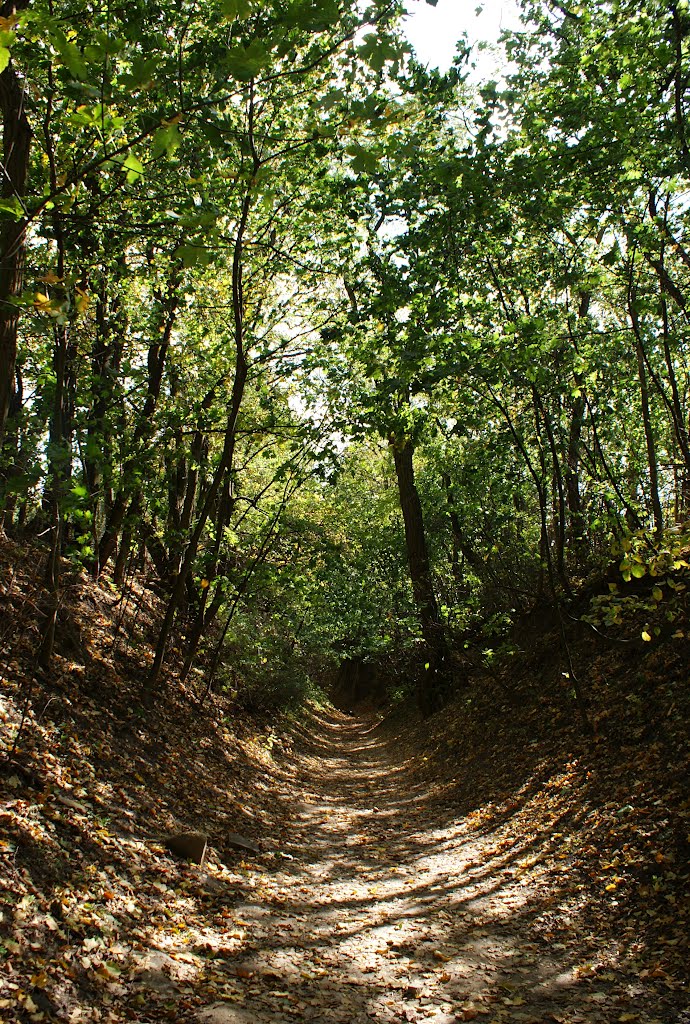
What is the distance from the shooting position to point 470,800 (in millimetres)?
9359

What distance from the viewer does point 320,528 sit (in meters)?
15.3

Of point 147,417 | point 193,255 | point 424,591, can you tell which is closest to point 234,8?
point 193,255

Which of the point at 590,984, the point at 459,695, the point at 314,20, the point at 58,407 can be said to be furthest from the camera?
the point at 459,695

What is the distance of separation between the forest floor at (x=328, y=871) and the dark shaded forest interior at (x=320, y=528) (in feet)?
0.12

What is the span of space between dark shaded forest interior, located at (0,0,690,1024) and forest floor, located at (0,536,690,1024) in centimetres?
4

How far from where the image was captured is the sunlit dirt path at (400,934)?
409cm

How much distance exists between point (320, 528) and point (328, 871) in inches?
352

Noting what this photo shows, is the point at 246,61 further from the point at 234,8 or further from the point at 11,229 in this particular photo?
the point at 11,229

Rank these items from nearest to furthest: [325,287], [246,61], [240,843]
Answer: [246,61] → [240,843] → [325,287]

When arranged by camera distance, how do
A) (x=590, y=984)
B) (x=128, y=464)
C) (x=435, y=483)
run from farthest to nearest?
(x=435, y=483) < (x=128, y=464) < (x=590, y=984)

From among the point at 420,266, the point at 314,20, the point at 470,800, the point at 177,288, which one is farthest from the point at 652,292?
the point at 314,20

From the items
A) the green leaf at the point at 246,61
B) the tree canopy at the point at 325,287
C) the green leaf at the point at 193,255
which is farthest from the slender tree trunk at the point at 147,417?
the green leaf at the point at 246,61

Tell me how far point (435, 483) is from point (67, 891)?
1511 cm

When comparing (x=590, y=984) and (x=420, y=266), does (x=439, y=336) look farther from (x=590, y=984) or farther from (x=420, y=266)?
(x=590, y=984)
